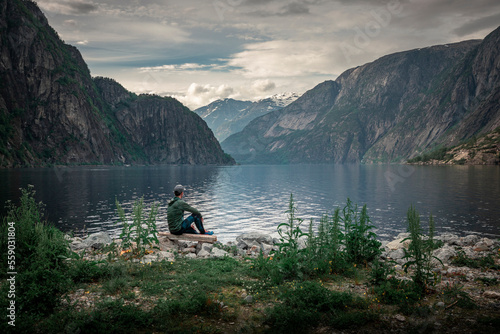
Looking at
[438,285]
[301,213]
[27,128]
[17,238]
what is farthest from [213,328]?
[27,128]

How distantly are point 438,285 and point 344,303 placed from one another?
3.79 meters

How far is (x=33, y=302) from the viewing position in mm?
7918

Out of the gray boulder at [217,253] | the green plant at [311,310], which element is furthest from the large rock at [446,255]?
the gray boulder at [217,253]

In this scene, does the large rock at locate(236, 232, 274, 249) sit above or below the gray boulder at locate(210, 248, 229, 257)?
below

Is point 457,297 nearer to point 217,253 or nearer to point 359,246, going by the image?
point 359,246

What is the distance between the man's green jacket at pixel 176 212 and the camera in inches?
629

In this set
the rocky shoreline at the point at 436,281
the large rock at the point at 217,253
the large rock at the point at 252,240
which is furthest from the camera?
the large rock at the point at 252,240

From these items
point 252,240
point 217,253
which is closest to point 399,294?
point 217,253

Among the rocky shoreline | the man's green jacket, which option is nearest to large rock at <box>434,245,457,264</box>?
the rocky shoreline

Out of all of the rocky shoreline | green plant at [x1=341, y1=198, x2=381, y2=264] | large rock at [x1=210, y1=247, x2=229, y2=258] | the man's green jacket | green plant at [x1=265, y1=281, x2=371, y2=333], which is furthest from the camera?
the man's green jacket

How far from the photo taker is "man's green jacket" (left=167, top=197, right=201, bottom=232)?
52.4ft

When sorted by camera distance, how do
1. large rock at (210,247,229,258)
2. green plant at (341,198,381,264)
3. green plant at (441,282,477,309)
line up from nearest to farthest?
1. green plant at (441,282,477,309)
2. green plant at (341,198,381,264)
3. large rock at (210,247,229,258)

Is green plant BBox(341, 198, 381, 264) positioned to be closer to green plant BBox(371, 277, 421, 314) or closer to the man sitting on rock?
green plant BBox(371, 277, 421, 314)

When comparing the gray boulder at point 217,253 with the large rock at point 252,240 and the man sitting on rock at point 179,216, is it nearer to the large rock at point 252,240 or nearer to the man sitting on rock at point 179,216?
the man sitting on rock at point 179,216
